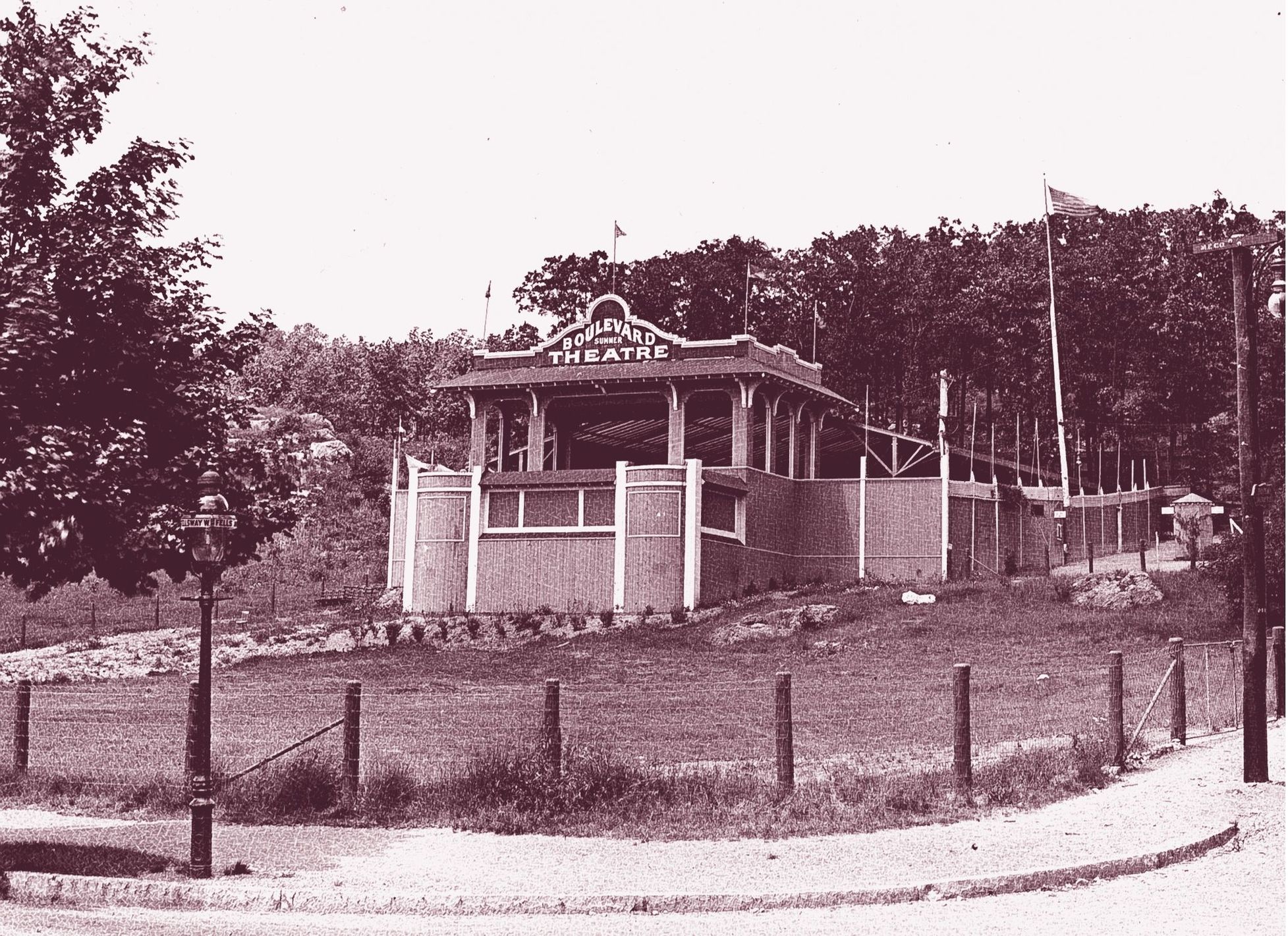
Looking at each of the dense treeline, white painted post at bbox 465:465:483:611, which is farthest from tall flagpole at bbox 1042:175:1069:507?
white painted post at bbox 465:465:483:611

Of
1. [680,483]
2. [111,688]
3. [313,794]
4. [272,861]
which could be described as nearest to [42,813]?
[313,794]

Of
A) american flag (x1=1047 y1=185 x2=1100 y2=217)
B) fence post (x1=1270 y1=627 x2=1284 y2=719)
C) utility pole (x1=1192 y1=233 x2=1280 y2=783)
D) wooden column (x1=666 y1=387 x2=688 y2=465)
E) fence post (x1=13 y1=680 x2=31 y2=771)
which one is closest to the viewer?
utility pole (x1=1192 y1=233 x2=1280 y2=783)

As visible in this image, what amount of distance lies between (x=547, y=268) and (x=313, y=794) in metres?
67.8

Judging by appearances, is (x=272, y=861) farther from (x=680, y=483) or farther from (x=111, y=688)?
(x=680, y=483)

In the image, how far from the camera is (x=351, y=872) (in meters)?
11.5

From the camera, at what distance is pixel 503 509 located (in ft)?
148

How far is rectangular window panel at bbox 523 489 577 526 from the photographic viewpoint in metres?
44.4

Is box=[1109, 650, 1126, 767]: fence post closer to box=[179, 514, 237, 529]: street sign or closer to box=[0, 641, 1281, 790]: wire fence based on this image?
box=[0, 641, 1281, 790]: wire fence

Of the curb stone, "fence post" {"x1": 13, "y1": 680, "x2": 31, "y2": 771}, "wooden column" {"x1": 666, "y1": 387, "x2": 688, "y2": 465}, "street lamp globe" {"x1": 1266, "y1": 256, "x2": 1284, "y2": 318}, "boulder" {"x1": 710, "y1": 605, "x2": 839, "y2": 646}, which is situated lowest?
the curb stone

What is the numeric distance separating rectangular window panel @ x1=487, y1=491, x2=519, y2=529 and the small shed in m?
24.9

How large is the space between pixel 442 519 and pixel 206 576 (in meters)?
33.3

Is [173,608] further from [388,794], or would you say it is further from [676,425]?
[388,794]

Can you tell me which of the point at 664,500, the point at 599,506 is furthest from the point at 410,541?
the point at 664,500

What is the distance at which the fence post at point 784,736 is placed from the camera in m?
14.5
